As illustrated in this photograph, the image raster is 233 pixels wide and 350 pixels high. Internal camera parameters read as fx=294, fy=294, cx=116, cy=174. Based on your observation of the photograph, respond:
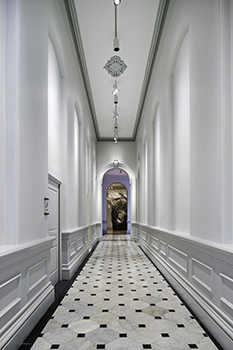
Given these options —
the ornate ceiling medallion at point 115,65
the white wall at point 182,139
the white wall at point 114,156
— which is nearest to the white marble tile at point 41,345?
the white wall at point 182,139

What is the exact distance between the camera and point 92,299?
537 centimetres

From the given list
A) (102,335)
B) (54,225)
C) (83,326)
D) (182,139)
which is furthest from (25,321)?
(182,139)

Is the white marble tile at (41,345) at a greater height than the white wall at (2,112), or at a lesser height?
lesser

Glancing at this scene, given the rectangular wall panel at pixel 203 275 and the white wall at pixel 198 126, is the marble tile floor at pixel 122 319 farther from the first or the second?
the white wall at pixel 198 126

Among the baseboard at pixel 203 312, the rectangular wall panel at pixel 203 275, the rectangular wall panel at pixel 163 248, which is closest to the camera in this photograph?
the baseboard at pixel 203 312

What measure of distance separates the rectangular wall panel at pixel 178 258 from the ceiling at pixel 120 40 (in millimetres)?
5429

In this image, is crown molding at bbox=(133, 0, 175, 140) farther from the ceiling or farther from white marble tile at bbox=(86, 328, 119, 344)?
white marble tile at bbox=(86, 328, 119, 344)

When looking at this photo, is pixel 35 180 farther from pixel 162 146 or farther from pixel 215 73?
pixel 162 146

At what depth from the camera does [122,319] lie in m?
4.32

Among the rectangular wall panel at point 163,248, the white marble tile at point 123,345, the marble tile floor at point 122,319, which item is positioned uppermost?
the rectangular wall panel at point 163,248

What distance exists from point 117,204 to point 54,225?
25906 millimetres

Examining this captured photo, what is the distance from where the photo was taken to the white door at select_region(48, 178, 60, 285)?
237 inches

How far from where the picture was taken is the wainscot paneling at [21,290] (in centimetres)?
301

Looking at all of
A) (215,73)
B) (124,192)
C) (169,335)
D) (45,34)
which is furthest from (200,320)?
(124,192)
